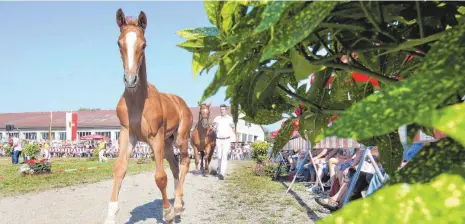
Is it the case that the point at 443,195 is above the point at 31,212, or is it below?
above

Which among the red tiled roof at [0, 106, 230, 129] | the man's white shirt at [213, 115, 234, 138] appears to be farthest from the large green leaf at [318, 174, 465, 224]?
the red tiled roof at [0, 106, 230, 129]

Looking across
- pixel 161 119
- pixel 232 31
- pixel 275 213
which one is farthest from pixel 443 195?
pixel 275 213

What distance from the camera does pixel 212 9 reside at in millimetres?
553

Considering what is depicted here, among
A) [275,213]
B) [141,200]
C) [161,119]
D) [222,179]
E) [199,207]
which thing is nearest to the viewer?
[161,119]

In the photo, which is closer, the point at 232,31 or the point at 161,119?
the point at 232,31

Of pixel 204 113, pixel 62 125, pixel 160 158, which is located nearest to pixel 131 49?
pixel 160 158

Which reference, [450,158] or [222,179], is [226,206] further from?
[450,158]

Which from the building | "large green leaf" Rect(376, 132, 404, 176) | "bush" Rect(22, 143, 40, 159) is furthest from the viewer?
the building

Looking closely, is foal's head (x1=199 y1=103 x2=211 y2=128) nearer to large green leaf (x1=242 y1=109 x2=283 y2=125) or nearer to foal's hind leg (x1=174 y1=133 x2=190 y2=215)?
foal's hind leg (x1=174 y1=133 x2=190 y2=215)

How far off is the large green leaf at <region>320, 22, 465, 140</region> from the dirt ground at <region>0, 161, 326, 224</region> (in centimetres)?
516

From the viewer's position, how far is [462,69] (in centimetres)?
32

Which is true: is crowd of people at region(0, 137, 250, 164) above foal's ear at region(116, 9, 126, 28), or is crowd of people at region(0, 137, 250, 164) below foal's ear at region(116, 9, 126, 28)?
below

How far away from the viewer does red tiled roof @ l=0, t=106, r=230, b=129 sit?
50625 mm

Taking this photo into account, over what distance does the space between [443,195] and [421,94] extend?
0.07 metres
